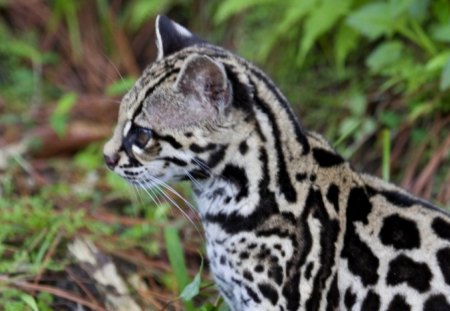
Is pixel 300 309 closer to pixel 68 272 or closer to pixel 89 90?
pixel 68 272

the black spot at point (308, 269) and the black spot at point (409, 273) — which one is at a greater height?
the black spot at point (308, 269)

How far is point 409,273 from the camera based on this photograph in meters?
3.79

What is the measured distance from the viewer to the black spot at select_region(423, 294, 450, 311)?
372 centimetres

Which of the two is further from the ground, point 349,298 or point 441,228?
point 441,228

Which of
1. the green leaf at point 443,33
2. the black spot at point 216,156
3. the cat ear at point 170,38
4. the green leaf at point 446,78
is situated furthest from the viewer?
the green leaf at point 443,33

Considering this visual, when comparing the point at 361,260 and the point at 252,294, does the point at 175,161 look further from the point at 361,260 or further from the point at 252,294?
the point at 361,260

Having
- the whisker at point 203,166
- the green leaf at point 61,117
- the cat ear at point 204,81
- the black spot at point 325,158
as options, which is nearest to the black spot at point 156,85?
the cat ear at point 204,81

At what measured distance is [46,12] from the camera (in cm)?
893

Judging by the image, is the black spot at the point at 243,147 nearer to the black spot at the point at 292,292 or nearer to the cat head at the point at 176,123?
the cat head at the point at 176,123

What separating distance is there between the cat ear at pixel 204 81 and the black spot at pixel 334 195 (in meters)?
0.60

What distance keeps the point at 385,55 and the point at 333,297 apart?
2.55 meters

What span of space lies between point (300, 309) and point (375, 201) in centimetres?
57

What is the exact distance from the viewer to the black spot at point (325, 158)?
4.07 m

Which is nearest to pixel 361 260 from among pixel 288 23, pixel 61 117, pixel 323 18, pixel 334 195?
pixel 334 195
